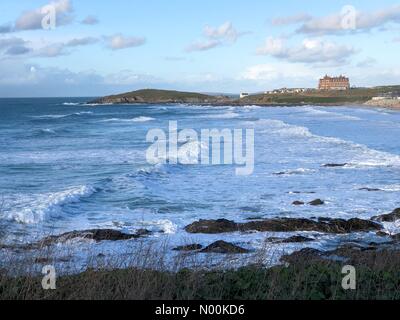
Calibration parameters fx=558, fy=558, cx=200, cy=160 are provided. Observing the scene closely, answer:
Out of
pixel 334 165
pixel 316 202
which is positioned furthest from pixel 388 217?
pixel 334 165

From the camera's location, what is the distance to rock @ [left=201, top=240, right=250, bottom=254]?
1202cm

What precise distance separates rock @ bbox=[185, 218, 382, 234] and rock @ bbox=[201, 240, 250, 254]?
1576mm

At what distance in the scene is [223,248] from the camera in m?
12.4

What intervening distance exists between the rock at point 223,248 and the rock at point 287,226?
1576 millimetres

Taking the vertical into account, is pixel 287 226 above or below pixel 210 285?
below

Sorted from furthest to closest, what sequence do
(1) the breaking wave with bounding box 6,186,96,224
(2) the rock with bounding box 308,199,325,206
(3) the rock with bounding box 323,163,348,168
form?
(3) the rock with bounding box 323,163,348,168, (2) the rock with bounding box 308,199,325,206, (1) the breaking wave with bounding box 6,186,96,224

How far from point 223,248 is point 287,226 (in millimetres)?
2903

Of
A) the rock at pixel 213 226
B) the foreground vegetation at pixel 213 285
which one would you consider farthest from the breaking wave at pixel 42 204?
the foreground vegetation at pixel 213 285

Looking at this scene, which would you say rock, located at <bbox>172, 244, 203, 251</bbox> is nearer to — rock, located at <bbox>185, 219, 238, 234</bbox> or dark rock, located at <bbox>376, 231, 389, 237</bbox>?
rock, located at <bbox>185, 219, 238, 234</bbox>

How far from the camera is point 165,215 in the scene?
16672mm

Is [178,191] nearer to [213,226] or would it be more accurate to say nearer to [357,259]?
[213,226]

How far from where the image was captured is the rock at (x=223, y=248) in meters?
12.0

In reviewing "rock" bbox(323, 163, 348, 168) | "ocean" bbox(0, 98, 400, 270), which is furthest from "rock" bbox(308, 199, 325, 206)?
"rock" bbox(323, 163, 348, 168)
